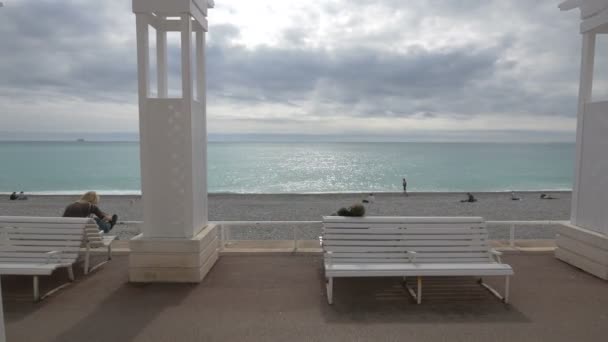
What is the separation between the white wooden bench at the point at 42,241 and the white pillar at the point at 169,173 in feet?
2.43

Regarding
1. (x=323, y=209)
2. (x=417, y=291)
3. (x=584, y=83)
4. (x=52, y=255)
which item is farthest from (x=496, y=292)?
(x=323, y=209)

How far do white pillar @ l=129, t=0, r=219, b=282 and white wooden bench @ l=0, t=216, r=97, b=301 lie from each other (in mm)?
739

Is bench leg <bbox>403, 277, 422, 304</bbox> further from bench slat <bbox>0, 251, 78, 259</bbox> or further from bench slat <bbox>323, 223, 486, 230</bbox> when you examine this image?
bench slat <bbox>0, 251, 78, 259</bbox>

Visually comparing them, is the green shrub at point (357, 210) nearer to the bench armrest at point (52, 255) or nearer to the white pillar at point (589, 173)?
the white pillar at point (589, 173)

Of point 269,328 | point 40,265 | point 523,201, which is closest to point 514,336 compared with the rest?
point 269,328

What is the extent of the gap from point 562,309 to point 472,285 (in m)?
0.91

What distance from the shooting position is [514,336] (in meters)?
3.33

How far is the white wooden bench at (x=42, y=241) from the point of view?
172 inches

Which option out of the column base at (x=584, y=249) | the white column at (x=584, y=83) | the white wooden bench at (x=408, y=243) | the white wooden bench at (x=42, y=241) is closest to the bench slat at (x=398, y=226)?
the white wooden bench at (x=408, y=243)

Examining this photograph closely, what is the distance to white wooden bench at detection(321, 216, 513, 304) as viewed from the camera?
425 cm

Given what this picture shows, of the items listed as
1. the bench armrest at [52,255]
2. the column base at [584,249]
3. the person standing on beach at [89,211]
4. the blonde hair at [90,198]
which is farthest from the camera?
the blonde hair at [90,198]

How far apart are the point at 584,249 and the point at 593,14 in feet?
10.5

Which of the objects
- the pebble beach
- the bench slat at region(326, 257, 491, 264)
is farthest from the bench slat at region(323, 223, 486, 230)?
the pebble beach

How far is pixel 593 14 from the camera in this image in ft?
16.4
